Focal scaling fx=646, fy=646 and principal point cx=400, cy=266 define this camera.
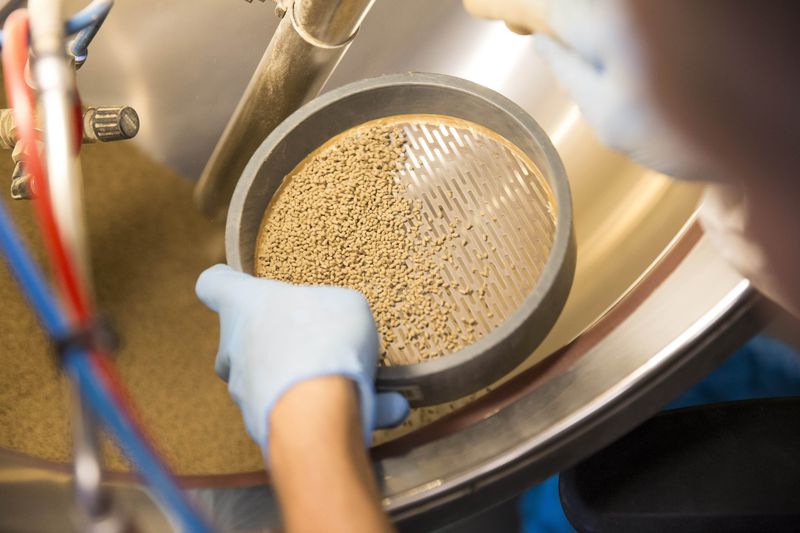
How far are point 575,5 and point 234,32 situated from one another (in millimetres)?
556

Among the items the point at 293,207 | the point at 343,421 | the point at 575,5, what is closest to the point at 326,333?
the point at 343,421

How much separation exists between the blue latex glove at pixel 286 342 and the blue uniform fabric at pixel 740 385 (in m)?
0.34

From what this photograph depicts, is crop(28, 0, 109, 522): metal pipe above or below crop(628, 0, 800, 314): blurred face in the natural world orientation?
below

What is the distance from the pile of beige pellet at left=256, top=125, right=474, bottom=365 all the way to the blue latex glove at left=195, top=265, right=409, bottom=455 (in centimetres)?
9

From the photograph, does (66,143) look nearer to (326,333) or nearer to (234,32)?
(326,333)

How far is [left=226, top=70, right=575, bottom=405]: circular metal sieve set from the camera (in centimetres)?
73

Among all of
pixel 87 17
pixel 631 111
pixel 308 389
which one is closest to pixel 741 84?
pixel 631 111

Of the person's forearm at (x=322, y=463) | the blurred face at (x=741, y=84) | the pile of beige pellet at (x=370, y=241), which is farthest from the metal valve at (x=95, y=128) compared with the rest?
the blurred face at (x=741, y=84)

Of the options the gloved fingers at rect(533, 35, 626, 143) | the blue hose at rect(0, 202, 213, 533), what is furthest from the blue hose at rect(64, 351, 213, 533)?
the gloved fingers at rect(533, 35, 626, 143)

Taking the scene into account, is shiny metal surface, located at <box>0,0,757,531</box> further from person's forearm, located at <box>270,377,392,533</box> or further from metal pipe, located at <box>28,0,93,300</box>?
metal pipe, located at <box>28,0,93,300</box>

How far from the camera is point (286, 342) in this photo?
0.60 metres

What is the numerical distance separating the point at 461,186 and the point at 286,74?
0.26 metres

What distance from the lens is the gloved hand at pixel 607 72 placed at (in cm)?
55

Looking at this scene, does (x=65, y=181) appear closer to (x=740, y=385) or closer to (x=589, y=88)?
(x=589, y=88)
